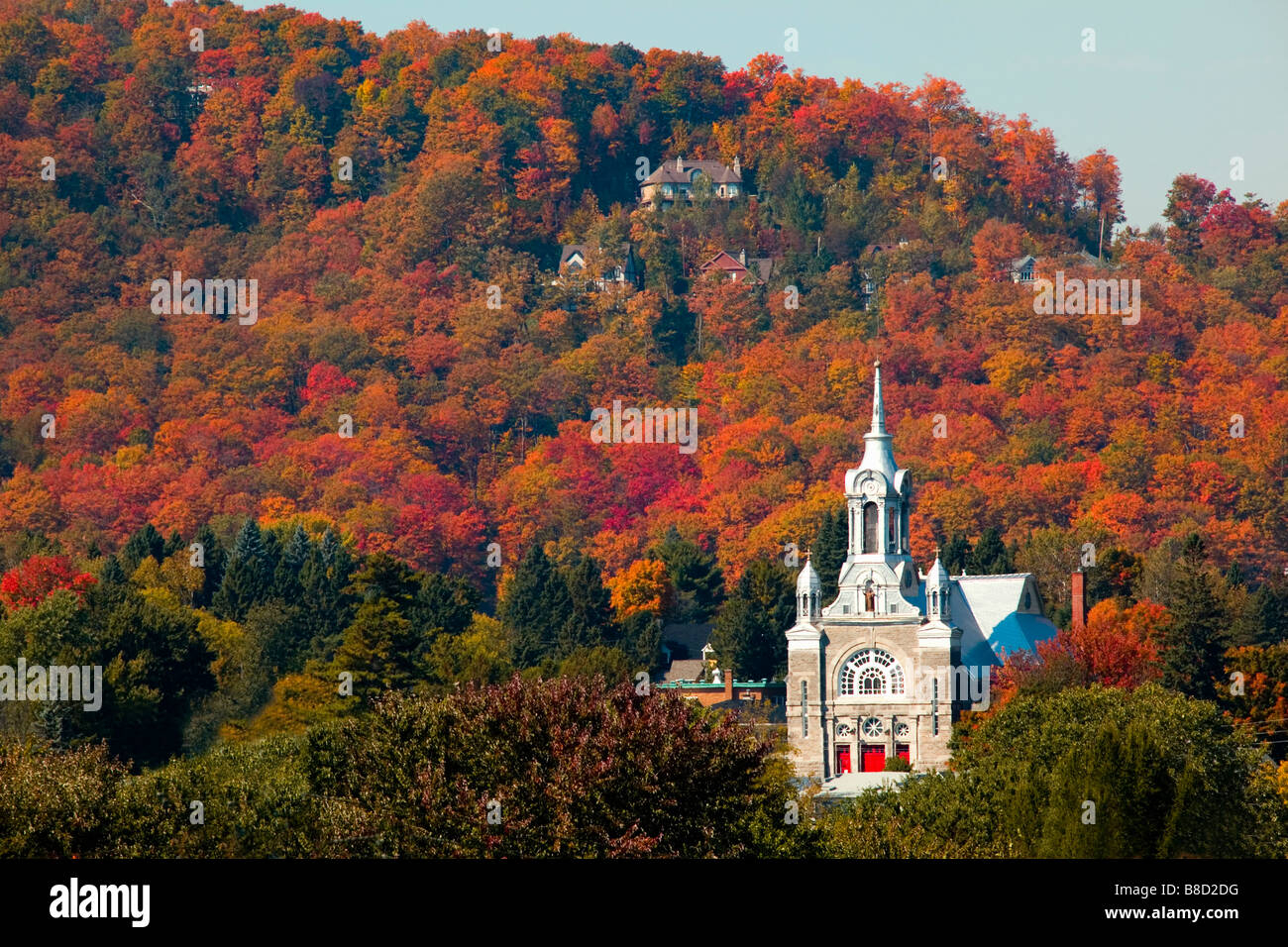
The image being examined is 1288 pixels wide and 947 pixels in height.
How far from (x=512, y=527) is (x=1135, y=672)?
308 ft

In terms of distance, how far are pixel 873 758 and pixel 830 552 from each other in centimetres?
2761

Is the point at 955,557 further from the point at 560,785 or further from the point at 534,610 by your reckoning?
the point at 560,785

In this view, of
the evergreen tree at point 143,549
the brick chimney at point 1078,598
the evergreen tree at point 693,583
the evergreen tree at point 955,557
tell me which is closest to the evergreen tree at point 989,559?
the evergreen tree at point 955,557

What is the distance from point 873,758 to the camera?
310 ft

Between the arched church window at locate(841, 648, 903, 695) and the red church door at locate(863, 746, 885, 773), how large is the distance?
7.75ft

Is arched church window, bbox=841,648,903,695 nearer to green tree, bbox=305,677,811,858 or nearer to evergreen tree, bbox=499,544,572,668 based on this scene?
evergreen tree, bbox=499,544,572,668

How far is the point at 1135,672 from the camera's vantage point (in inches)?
3519

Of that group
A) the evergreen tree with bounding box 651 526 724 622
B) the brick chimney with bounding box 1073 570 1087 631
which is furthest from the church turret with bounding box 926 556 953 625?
the evergreen tree with bounding box 651 526 724 622

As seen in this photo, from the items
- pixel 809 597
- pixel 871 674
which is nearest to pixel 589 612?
pixel 809 597

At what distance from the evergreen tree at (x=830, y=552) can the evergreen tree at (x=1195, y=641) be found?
26.2 meters

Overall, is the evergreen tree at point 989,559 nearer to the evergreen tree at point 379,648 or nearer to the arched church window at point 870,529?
the arched church window at point 870,529

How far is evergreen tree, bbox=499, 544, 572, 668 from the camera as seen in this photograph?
117m

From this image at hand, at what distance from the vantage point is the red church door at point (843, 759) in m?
94.5
